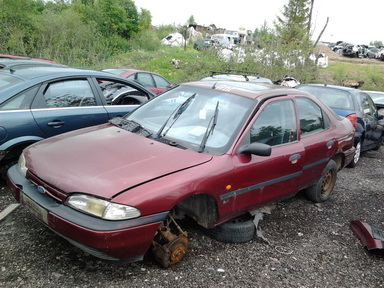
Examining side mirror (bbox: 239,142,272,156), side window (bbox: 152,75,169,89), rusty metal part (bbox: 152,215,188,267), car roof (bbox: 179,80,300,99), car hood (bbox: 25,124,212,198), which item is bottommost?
rusty metal part (bbox: 152,215,188,267)

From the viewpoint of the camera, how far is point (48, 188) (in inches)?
102

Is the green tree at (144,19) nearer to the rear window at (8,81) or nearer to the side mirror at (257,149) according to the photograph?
the rear window at (8,81)

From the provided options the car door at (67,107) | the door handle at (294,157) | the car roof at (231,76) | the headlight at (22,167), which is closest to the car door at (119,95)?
the car door at (67,107)

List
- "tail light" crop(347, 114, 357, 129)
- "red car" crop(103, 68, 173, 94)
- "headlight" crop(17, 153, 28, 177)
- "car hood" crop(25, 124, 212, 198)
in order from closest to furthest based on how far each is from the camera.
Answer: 1. "car hood" crop(25, 124, 212, 198)
2. "headlight" crop(17, 153, 28, 177)
3. "tail light" crop(347, 114, 357, 129)
4. "red car" crop(103, 68, 173, 94)

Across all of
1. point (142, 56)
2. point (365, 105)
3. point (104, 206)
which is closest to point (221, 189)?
point (104, 206)

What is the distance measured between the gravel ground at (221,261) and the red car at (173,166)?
232 mm

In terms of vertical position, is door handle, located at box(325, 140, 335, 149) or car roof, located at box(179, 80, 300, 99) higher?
car roof, located at box(179, 80, 300, 99)

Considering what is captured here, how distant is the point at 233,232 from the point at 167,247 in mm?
867

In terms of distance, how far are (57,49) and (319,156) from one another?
1520 cm

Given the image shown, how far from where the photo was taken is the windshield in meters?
3.11

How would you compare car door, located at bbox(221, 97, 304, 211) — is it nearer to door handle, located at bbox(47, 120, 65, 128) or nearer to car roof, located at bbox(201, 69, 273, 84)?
car roof, located at bbox(201, 69, 273, 84)

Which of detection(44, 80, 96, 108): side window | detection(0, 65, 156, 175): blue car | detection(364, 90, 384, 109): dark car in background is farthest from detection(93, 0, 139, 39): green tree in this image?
detection(44, 80, 96, 108): side window

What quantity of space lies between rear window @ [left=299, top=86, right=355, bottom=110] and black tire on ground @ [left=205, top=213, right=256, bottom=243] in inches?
174

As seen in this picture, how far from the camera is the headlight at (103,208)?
7.66 feet
